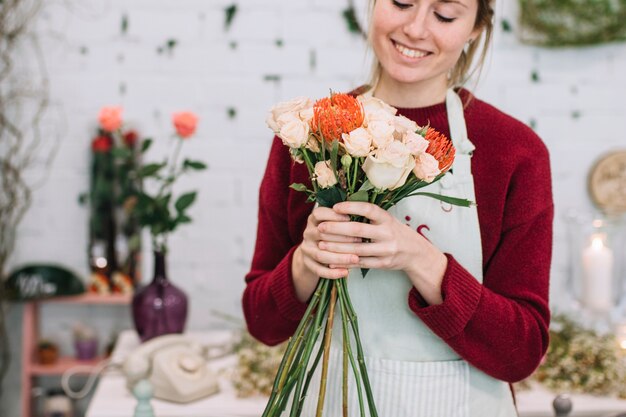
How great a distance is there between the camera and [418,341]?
1268 mm

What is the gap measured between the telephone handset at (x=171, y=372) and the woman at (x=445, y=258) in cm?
58

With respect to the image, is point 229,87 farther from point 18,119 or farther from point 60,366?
point 60,366

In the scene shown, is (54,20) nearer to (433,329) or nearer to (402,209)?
(402,209)

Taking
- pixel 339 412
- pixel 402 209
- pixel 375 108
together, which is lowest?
pixel 339 412

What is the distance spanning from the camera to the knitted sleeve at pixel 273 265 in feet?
4.17

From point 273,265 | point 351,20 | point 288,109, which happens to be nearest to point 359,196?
point 288,109

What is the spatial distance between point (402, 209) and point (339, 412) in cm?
34

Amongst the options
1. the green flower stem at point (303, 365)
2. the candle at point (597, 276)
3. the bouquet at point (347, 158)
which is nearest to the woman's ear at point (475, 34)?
the bouquet at point (347, 158)

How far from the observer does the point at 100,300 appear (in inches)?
98.5

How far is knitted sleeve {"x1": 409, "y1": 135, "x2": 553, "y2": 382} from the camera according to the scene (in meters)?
1.16

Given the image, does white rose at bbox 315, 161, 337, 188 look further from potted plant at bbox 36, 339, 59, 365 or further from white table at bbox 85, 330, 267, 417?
potted plant at bbox 36, 339, 59, 365

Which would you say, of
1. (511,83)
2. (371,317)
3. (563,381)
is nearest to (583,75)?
(511,83)

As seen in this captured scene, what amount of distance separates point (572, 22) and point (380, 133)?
1.79 meters

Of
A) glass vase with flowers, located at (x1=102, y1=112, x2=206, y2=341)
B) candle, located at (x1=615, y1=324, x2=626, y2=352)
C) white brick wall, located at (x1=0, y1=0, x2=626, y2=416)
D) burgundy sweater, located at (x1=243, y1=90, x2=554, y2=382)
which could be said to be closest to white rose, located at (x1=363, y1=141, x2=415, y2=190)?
burgundy sweater, located at (x1=243, y1=90, x2=554, y2=382)
